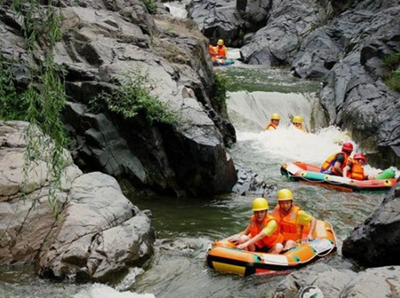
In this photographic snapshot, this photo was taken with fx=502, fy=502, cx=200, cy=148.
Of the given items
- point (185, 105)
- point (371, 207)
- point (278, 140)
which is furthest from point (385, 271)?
point (278, 140)

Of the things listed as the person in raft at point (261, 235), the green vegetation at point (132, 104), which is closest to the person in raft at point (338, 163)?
the green vegetation at point (132, 104)

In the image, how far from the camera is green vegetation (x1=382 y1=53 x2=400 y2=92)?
1516 cm

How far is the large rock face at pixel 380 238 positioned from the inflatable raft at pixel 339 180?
4.20 m

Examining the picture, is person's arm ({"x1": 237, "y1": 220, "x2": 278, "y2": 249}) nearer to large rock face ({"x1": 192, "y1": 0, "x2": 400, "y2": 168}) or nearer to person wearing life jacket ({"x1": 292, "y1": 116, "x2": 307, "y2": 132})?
large rock face ({"x1": 192, "y1": 0, "x2": 400, "y2": 168})

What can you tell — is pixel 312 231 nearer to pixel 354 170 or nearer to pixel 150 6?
pixel 354 170

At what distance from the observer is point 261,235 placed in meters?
7.32

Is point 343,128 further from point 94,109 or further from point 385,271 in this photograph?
point 385,271

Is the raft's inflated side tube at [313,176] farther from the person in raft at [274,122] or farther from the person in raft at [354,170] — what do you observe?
the person in raft at [274,122]

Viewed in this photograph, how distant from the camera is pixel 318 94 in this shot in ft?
60.3

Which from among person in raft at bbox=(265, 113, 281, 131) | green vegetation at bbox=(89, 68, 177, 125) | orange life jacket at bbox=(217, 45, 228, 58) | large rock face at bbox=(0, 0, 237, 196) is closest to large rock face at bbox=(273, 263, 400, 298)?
large rock face at bbox=(0, 0, 237, 196)

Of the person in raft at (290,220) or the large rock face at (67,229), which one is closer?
the large rock face at (67,229)

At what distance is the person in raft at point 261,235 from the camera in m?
7.34

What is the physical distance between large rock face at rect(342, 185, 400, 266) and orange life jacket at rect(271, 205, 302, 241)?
2.78 ft

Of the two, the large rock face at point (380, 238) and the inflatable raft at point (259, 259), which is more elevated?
the large rock face at point (380, 238)
